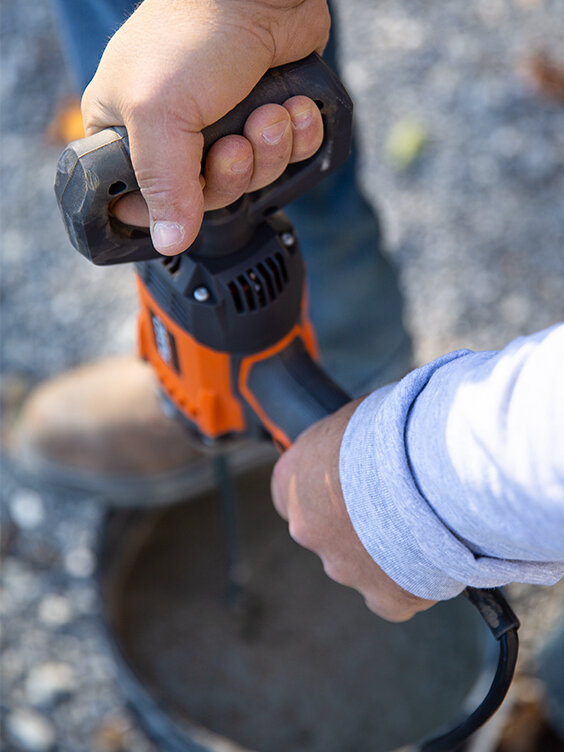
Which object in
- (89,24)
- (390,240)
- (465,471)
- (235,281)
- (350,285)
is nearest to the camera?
(465,471)

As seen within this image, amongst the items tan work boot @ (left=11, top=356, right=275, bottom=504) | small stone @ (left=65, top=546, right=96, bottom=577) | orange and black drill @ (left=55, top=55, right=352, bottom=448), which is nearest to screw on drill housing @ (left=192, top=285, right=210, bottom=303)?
orange and black drill @ (left=55, top=55, right=352, bottom=448)

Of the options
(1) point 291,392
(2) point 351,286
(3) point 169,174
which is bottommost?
(2) point 351,286

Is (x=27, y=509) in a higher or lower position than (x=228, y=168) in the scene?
lower

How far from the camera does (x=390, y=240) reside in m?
1.33

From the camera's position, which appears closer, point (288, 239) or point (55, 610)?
point (288, 239)

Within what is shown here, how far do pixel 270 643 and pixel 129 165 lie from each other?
27.8 inches

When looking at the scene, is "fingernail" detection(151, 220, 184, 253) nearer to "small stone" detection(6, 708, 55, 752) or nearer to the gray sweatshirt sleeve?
the gray sweatshirt sleeve

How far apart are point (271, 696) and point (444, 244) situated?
29.3 inches

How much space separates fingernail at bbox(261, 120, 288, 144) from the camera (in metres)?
0.47

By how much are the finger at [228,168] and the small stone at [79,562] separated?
735mm

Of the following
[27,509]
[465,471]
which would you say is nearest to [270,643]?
[27,509]

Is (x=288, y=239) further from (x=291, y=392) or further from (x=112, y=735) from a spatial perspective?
(x=112, y=735)

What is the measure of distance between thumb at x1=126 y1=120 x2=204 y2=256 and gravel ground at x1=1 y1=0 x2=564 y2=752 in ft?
2.44

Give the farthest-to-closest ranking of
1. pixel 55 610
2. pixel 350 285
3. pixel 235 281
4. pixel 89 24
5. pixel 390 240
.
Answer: pixel 390 240
pixel 55 610
pixel 350 285
pixel 89 24
pixel 235 281
